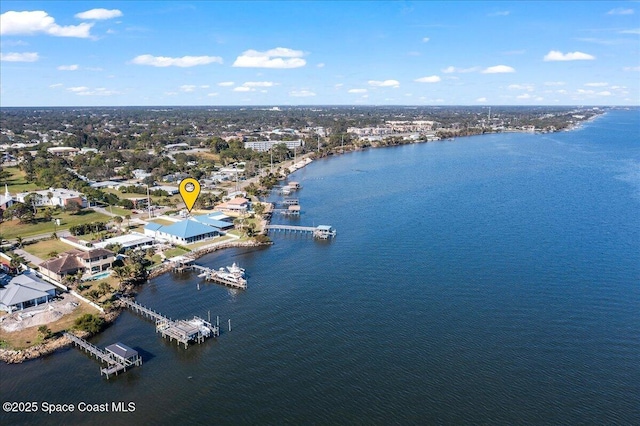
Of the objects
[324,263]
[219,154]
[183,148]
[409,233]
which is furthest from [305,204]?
[183,148]

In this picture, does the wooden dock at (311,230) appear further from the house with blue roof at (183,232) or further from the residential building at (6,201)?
the residential building at (6,201)

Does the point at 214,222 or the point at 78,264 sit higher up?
the point at 214,222

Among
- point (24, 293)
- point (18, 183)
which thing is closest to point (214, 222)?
point (24, 293)

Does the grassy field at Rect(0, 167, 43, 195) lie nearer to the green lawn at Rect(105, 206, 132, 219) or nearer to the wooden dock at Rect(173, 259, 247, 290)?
the green lawn at Rect(105, 206, 132, 219)

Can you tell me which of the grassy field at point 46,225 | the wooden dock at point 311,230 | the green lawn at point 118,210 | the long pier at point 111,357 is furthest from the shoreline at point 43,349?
the green lawn at point 118,210

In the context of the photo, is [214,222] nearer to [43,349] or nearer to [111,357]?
[43,349]

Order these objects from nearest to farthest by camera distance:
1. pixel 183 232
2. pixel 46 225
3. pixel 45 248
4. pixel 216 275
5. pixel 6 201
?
pixel 216 275
pixel 45 248
pixel 183 232
pixel 46 225
pixel 6 201

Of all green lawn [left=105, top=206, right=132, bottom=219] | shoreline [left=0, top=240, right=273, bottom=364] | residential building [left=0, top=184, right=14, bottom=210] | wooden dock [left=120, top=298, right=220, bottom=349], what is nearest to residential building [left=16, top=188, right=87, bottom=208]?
residential building [left=0, top=184, right=14, bottom=210]
